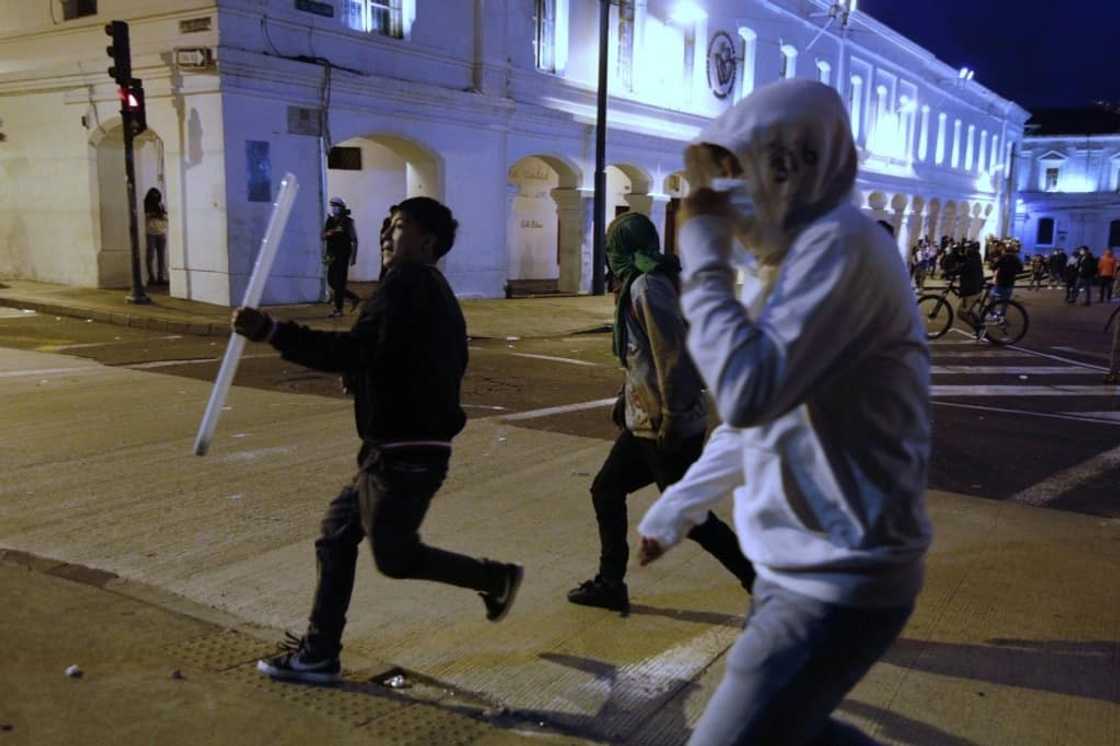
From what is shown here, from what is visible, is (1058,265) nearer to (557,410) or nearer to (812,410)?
(557,410)

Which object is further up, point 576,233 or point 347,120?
point 347,120

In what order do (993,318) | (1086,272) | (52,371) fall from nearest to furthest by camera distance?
(52,371)
(993,318)
(1086,272)

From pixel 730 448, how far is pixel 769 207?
63 centimetres

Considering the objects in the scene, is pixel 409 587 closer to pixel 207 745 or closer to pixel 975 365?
pixel 207 745

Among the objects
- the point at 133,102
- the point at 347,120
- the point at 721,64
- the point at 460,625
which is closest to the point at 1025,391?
the point at 460,625

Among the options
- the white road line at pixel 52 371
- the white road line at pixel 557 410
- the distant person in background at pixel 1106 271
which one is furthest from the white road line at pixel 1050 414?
the distant person in background at pixel 1106 271

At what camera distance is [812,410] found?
1800 mm

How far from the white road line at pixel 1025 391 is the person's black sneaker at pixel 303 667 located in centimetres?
905

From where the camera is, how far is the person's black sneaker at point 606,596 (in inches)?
172

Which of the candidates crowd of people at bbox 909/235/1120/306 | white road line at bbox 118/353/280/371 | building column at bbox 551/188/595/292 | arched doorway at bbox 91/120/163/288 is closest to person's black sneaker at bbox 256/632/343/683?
white road line at bbox 118/353/280/371

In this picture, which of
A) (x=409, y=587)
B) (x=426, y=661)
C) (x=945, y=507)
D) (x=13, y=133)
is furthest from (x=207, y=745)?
(x=13, y=133)

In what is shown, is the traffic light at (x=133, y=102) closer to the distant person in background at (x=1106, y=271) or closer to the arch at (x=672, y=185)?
the arch at (x=672, y=185)

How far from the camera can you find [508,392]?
10.4 metres

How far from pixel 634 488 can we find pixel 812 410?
264 cm
